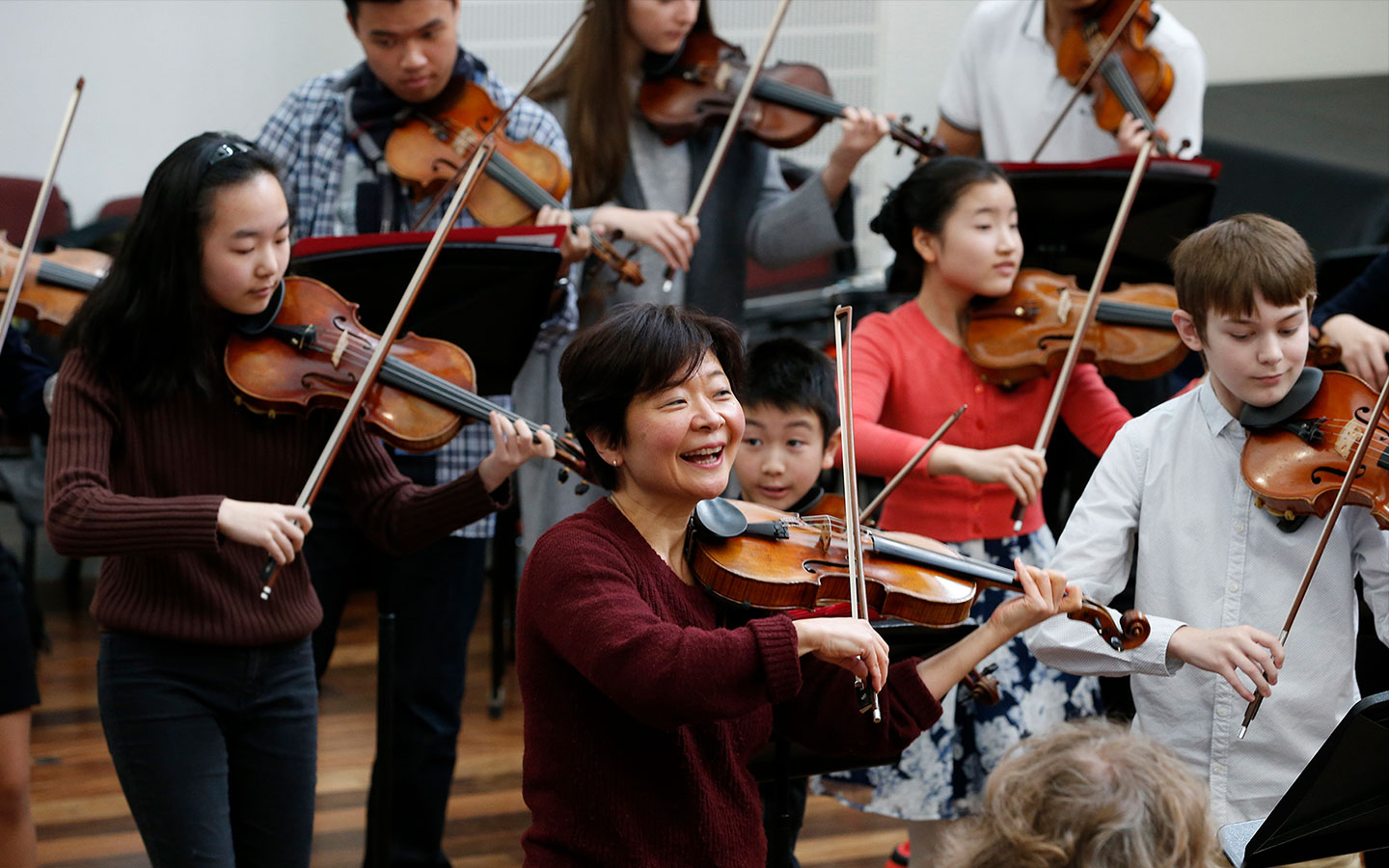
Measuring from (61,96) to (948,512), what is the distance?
3687 millimetres

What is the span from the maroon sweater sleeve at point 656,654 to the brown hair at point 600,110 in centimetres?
135

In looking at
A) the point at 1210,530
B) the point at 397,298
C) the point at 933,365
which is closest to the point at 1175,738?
the point at 1210,530

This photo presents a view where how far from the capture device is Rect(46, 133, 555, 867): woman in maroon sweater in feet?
5.48

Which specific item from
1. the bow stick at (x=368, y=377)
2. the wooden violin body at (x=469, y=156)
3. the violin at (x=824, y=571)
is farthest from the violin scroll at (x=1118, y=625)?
the wooden violin body at (x=469, y=156)

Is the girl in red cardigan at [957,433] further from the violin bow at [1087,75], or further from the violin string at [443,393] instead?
the violin string at [443,393]

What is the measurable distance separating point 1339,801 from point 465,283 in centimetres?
129

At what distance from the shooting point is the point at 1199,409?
159cm

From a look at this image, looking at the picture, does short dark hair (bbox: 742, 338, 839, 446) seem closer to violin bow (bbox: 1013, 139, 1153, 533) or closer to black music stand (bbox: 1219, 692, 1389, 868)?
violin bow (bbox: 1013, 139, 1153, 533)

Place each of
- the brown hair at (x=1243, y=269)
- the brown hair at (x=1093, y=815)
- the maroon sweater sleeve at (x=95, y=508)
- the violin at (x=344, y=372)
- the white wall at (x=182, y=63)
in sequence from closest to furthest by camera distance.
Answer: the brown hair at (x=1093, y=815), the brown hair at (x=1243, y=269), the maroon sweater sleeve at (x=95, y=508), the violin at (x=344, y=372), the white wall at (x=182, y=63)

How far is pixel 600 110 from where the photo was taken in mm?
2570

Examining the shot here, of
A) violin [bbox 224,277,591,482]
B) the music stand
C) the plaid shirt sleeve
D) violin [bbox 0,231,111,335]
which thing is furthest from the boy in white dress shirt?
violin [bbox 0,231,111,335]

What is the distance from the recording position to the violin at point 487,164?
2293 mm

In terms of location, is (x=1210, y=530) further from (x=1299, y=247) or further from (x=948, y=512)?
(x=948, y=512)

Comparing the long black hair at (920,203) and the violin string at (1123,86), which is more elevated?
the violin string at (1123,86)
